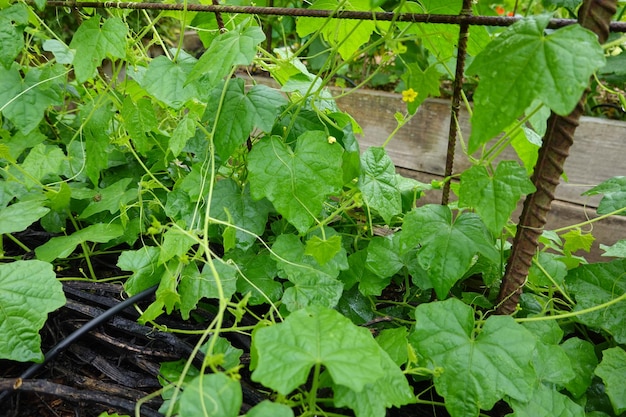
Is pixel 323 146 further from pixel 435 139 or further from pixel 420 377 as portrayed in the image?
pixel 435 139

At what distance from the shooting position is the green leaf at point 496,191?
0.69 metres

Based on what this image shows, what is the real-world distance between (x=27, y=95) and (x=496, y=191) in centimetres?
112

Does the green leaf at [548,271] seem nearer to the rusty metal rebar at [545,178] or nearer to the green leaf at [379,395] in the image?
the rusty metal rebar at [545,178]

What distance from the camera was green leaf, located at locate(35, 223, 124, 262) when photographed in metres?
0.96

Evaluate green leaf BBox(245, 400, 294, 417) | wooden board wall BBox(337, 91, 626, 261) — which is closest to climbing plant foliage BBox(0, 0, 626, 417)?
green leaf BBox(245, 400, 294, 417)

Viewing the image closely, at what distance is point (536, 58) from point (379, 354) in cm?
43

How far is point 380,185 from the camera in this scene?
88cm

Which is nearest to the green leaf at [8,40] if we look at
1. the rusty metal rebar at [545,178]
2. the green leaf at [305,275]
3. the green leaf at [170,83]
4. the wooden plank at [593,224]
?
the green leaf at [170,83]

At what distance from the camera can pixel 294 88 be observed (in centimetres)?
91

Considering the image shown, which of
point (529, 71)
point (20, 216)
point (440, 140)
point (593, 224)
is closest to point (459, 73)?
point (529, 71)

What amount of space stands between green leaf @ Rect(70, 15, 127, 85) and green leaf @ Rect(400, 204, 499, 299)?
66 cm

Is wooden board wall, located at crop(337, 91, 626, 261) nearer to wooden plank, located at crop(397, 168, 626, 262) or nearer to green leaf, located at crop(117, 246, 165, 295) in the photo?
wooden plank, located at crop(397, 168, 626, 262)

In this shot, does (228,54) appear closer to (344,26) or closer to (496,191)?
(344,26)

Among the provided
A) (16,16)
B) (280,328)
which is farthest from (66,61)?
(280,328)
